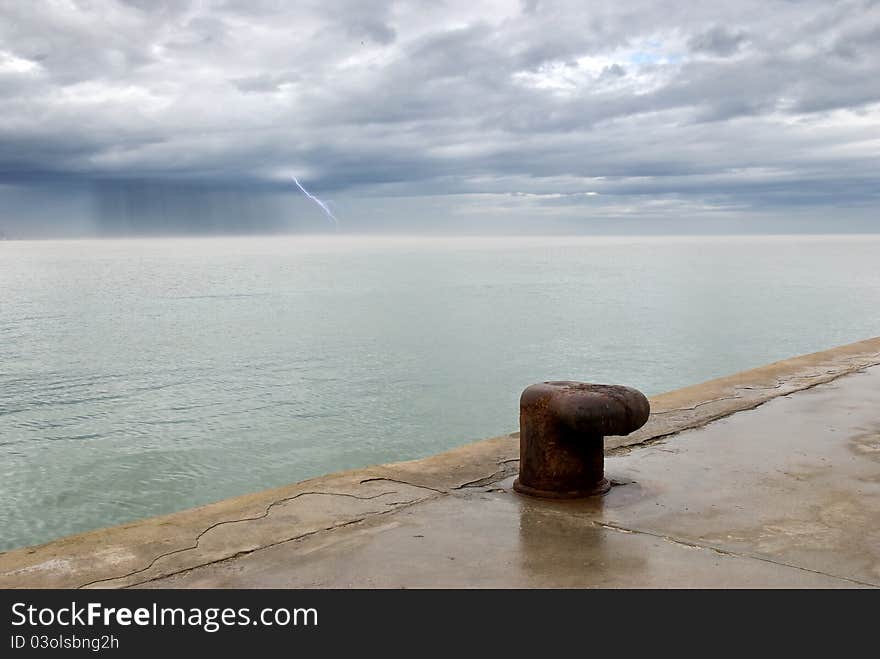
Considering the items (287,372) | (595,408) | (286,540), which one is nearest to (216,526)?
(286,540)

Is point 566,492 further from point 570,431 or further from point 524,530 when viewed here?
point 524,530

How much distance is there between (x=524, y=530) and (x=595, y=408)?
87cm

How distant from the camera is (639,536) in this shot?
4484 millimetres

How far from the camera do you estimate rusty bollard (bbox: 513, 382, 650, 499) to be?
496 cm

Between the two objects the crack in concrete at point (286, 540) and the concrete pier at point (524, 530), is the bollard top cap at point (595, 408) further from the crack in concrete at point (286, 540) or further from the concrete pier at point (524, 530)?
the crack in concrete at point (286, 540)

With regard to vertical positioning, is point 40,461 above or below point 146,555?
below

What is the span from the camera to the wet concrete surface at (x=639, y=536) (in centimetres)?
392

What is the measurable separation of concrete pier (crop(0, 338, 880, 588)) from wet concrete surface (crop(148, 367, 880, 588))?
0.04ft

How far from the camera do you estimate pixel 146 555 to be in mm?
4293

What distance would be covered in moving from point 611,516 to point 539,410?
78 centimetres

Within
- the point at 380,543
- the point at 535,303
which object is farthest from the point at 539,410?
the point at 535,303

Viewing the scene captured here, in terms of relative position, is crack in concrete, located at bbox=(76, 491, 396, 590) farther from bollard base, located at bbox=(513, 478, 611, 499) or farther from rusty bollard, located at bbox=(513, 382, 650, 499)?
rusty bollard, located at bbox=(513, 382, 650, 499)
